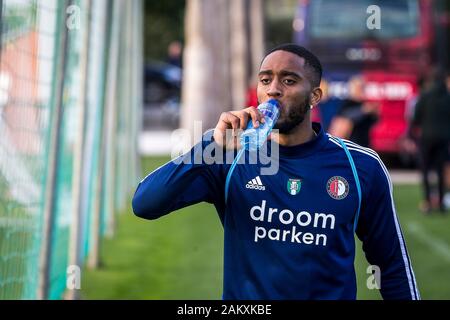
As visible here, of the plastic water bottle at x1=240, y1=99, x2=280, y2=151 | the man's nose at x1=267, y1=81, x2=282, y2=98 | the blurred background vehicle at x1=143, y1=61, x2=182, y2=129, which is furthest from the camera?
the blurred background vehicle at x1=143, y1=61, x2=182, y2=129

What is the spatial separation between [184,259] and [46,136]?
411cm

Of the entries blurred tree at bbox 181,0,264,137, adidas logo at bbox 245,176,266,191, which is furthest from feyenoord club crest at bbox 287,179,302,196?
blurred tree at bbox 181,0,264,137

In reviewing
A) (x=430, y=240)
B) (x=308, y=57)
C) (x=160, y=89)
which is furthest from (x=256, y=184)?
(x=160, y=89)

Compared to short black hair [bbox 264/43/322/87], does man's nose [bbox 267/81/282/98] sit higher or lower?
lower

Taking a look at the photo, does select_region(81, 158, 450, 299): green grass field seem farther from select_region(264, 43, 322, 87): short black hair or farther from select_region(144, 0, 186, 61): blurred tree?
select_region(144, 0, 186, 61): blurred tree

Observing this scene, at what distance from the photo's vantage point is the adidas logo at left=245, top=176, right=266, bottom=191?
4.03m

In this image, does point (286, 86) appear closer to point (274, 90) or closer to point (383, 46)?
point (274, 90)

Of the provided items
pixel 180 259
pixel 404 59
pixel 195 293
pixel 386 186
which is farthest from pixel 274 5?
pixel 386 186

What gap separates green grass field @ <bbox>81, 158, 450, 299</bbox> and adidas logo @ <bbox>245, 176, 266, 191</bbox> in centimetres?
466

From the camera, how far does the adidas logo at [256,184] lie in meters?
4.03

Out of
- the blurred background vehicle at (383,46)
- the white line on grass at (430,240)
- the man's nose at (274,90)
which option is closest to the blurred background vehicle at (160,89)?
the blurred background vehicle at (383,46)

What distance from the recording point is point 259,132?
362 cm

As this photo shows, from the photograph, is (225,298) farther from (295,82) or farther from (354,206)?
(295,82)
